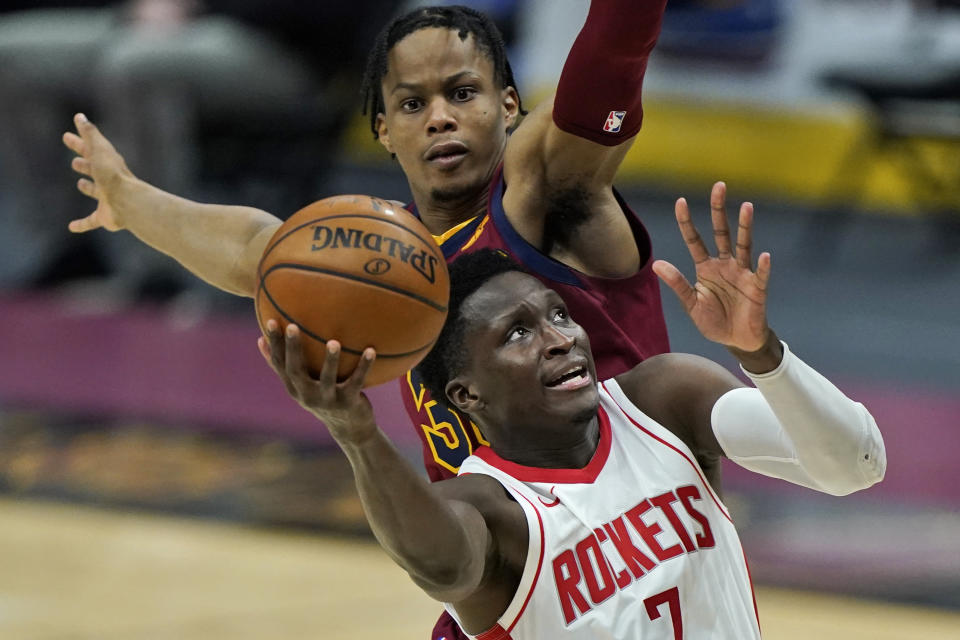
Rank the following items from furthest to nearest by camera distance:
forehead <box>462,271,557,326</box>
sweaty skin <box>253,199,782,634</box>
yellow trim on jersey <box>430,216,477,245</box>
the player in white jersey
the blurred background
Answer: the blurred background → yellow trim on jersey <box>430,216,477,245</box> → forehead <box>462,271,557,326</box> → the player in white jersey → sweaty skin <box>253,199,782,634</box>

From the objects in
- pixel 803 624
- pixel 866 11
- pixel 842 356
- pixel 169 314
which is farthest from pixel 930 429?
pixel 169 314

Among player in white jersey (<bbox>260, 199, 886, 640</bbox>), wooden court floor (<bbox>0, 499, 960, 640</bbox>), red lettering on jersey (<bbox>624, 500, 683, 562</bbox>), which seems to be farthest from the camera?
wooden court floor (<bbox>0, 499, 960, 640</bbox>)

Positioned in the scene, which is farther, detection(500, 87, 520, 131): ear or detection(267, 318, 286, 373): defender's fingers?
detection(500, 87, 520, 131): ear

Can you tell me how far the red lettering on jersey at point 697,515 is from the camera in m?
3.10

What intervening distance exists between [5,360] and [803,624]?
6.29 meters

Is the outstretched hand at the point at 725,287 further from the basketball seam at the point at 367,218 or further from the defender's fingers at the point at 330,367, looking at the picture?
the defender's fingers at the point at 330,367

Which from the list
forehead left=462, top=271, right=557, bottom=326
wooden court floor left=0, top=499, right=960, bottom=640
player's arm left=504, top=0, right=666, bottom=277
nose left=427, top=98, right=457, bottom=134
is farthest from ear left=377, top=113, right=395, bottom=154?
wooden court floor left=0, top=499, right=960, bottom=640

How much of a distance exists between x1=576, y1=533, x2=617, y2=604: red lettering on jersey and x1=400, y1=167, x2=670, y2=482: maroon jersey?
19.4 inches

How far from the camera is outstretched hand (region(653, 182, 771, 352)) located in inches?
111

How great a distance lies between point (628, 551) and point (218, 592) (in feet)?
12.3

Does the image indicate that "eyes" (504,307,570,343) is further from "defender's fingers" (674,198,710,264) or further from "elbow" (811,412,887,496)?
"elbow" (811,412,887,496)

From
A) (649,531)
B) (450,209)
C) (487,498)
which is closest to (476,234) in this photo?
(450,209)

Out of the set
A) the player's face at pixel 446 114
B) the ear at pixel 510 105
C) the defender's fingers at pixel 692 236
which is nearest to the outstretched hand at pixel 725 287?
the defender's fingers at pixel 692 236

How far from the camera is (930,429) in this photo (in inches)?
317
